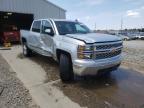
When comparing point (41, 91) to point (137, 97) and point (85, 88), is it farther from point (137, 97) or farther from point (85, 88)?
point (137, 97)

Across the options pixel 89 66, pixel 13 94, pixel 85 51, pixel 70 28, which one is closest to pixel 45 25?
pixel 70 28

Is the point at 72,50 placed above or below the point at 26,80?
above

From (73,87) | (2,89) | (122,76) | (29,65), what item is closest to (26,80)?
(2,89)

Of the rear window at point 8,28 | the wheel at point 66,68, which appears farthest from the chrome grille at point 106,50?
the rear window at point 8,28

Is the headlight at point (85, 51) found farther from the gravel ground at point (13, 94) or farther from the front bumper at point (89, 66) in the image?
the gravel ground at point (13, 94)

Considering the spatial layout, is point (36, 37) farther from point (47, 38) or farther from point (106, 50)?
point (106, 50)

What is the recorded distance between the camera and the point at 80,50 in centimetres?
607

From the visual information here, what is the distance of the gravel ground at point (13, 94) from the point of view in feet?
17.1

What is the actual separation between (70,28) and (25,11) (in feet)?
47.8

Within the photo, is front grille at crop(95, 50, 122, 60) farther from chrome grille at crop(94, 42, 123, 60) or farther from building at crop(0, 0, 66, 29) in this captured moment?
building at crop(0, 0, 66, 29)

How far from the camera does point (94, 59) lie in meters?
6.08

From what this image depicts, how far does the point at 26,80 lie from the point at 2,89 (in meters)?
1.13

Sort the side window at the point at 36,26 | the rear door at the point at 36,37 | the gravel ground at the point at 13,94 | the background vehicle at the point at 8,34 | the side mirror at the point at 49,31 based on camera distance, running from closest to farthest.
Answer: the gravel ground at the point at 13,94 < the side mirror at the point at 49,31 < the rear door at the point at 36,37 < the side window at the point at 36,26 < the background vehicle at the point at 8,34

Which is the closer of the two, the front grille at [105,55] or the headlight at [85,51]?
the headlight at [85,51]
